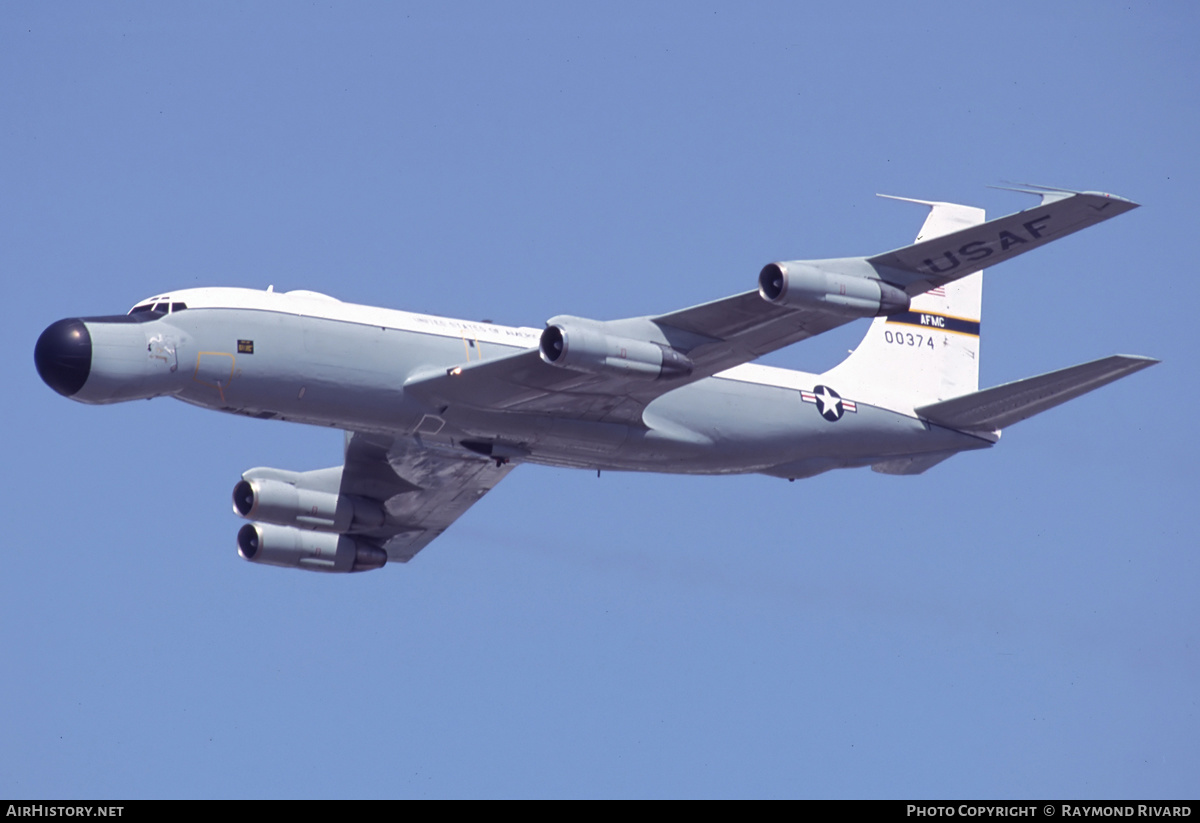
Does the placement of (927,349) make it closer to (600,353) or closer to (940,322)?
(940,322)

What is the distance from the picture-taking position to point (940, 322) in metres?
51.6

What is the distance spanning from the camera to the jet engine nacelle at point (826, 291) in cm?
3856

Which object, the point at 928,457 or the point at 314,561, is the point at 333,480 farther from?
the point at 928,457

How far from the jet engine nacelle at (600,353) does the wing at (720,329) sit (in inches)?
0.9

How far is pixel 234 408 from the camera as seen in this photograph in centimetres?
4038

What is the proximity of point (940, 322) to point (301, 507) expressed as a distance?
19.5 metres

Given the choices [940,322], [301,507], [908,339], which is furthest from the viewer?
[940,322]

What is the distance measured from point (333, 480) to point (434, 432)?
23.7 ft

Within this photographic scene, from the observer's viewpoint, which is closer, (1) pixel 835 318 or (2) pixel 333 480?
(1) pixel 835 318

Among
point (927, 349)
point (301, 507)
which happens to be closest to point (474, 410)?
point (301, 507)

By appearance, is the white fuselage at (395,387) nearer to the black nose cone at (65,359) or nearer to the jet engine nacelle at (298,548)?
the black nose cone at (65,359)

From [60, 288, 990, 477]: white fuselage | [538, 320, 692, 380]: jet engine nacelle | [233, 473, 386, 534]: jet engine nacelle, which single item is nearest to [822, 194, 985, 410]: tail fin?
[60, 288, 990, 477]: white fuselage

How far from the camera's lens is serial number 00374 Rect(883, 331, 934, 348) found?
164 ft

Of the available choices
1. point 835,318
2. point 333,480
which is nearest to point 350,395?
point 333,480
